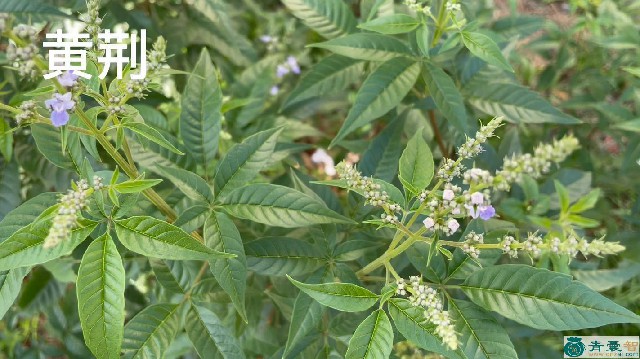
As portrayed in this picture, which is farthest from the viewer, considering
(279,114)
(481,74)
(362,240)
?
(279,114)

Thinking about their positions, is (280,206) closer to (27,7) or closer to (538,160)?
(538,160)

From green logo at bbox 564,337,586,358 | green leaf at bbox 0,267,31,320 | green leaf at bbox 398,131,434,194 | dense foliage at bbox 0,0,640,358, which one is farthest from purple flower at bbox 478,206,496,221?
green logo at bbox 564,337,586,358

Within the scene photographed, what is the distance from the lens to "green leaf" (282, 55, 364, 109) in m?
2.09

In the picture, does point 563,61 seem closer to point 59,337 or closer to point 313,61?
point 313,61

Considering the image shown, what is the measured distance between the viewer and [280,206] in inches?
60.2

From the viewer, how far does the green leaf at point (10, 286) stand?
4.59 feet

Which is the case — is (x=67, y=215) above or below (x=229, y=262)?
above

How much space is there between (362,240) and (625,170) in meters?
1.24

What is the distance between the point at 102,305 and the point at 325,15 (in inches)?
51.9

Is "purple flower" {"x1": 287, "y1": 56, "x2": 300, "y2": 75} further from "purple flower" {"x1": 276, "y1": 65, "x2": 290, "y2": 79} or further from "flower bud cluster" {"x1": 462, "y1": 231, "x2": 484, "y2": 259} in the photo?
"flower bud cluster" {"x1": 462, "y1": 231, "x2": 484, "y2": 259}

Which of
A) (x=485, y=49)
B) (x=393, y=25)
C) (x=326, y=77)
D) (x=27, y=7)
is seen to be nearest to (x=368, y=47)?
(x=393, y=25)

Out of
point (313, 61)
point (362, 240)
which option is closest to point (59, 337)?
point (362, 240)

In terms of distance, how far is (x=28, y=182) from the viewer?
7.88 feet

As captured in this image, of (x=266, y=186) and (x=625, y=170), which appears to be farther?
(x=625, y=170)
